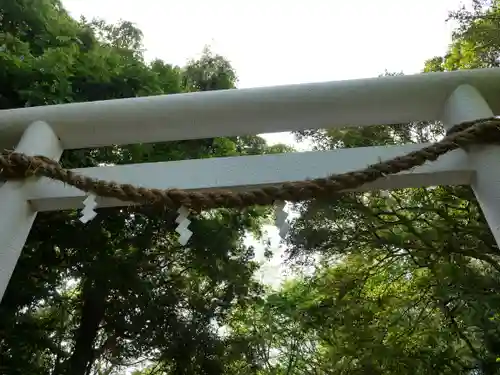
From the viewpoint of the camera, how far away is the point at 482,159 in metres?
0.75

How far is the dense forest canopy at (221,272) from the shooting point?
1.78 metres

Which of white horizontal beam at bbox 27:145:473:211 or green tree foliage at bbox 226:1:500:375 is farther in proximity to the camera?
green tree foliage at bbox 226:1:500:375

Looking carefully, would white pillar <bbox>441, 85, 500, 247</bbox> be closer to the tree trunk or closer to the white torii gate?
the white torii gate

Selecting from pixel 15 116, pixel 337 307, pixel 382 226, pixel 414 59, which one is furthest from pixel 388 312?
pixel 15 116

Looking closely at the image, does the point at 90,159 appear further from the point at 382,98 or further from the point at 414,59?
the point at 414,59

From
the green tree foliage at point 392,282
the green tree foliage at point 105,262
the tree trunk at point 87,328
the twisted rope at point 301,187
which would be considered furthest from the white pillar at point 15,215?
the green tree foliage at point 392,282

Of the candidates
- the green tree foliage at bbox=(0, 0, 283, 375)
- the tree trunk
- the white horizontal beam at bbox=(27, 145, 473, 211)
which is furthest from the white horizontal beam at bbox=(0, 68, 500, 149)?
the tree trunk

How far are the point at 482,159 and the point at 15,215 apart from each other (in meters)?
0.85

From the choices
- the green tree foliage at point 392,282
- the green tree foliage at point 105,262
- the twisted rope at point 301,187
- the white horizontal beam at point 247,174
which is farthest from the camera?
the green tree foliage at point 392,282

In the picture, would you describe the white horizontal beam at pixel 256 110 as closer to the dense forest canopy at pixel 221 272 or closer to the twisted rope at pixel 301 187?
the twisted rope at pixel 301 187

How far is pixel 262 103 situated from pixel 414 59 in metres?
1.88

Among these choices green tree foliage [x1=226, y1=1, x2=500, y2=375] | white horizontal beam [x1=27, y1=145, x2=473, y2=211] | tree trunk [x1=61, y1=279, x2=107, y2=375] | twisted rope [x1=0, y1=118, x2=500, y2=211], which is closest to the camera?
twisted rope [x1=0, y1=118, x2=500, y2=211]

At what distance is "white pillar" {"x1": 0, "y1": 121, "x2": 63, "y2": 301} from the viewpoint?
773 millimetres

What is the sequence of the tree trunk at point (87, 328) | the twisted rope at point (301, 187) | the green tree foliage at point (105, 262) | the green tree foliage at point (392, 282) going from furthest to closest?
1. the green tree foliage at point (392, 282)
2. the tree trunk at point (87, 328)
3. the green tree foliage at point (105, 262)
4. the twisted rope at point (301, 187)
